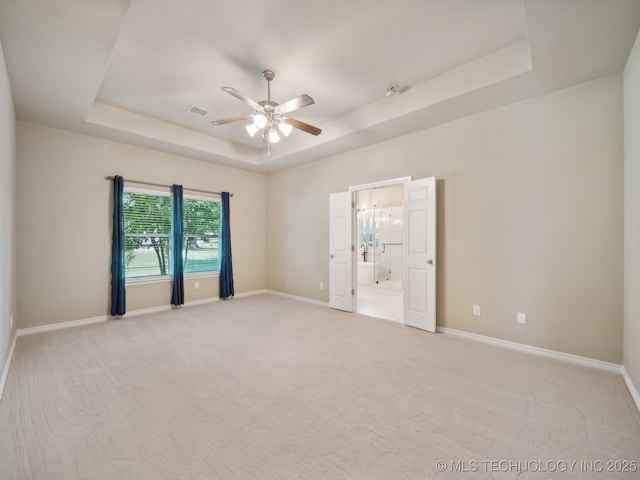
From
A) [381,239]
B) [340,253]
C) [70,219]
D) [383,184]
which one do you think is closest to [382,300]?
[340,253]

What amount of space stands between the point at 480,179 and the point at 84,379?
4.81 m

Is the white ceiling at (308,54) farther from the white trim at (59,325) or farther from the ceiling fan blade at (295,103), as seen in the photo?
the white trim at (59,325)

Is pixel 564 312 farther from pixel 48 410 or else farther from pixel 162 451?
pixel 48 410

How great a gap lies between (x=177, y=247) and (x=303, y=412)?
13.4 feet

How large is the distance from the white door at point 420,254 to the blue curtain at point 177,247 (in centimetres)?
399

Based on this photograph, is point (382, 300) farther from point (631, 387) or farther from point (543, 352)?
point (631, 387)

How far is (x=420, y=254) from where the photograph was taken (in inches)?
156

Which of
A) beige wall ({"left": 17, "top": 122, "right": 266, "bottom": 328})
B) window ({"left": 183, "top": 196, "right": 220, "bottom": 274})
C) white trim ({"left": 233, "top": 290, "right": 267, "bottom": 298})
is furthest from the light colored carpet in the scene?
white trim ({"left": 233, "top": 290, "right": 267, "bottom": 298})

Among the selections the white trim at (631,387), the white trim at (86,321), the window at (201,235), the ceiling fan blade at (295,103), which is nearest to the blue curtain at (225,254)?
the window at (201,235)

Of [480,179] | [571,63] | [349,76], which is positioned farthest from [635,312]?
[349,76]

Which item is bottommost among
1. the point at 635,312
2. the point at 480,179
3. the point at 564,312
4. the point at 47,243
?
the point at 564,312

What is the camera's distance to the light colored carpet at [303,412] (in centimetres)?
160

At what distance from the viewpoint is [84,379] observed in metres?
2.56

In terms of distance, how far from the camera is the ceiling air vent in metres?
4.01
